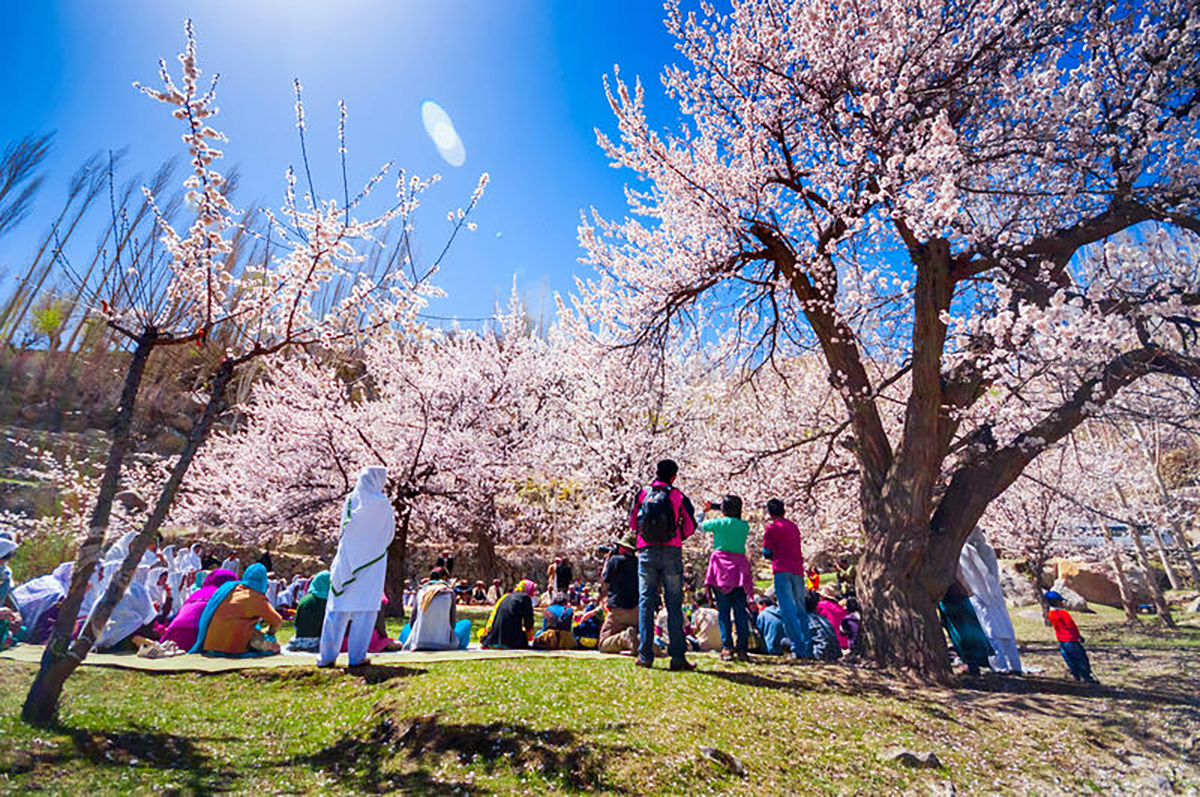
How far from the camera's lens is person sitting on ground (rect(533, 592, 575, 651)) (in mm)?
7973

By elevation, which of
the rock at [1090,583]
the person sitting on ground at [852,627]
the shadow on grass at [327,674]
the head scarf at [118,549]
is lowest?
the shadow on grass at [327,674]

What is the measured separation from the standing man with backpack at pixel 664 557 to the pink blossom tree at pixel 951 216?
238 cm

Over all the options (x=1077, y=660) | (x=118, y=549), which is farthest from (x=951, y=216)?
(x=118, y=549)

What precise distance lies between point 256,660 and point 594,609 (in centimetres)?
443

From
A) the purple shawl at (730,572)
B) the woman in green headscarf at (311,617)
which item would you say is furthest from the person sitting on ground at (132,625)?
the purple shawl at (730,572)

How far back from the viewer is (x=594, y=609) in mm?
8703

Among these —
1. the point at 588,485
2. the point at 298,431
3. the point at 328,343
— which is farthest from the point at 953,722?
the point at 298,431

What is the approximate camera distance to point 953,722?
4895mm

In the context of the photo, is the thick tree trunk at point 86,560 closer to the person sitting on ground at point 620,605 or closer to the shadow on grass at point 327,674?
the shadow on grass at point 327,674

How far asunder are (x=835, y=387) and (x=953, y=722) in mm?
4031

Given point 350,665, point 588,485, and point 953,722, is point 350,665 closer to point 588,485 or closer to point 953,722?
point 953,722

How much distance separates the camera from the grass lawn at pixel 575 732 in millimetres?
3545

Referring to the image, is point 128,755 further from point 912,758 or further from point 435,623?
point 912,758

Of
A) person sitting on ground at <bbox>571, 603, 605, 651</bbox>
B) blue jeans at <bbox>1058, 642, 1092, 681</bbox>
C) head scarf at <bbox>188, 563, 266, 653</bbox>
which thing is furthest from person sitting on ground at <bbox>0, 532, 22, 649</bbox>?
blue jeans at <bbox>1058, 642, 1092, 681</bbox>
